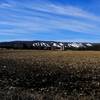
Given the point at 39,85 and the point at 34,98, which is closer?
the point at 34,98

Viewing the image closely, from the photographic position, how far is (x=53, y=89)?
50.9ft

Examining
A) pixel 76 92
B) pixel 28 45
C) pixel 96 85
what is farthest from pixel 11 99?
pixel 28 45

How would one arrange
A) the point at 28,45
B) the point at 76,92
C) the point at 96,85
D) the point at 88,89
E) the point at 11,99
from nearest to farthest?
the point at 11,99, the point at 76,92, the point at 88,89, the point at 96,85, the point at 28,45

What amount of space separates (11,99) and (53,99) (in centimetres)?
146

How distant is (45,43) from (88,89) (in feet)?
511

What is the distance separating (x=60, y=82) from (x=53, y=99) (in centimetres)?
641

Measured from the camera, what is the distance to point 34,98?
37.7ft

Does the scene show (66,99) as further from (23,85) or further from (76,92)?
(23,85)

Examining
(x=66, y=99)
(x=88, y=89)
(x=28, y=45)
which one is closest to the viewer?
(x=66, y=99)

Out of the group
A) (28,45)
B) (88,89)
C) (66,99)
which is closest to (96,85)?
(88,89)

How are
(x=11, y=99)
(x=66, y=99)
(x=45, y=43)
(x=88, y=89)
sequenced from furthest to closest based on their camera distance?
(x=45, y=43) → (x=88, y=89) → (x=66, y=99) → (x=11, y=99)

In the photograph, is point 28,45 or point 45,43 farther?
point 45,43

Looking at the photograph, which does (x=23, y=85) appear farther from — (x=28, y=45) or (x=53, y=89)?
(x=28, y=45)

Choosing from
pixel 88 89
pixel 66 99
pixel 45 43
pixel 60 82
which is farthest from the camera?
pixel 45 43
